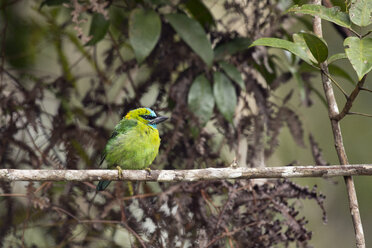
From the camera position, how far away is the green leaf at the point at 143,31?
8.60 ft

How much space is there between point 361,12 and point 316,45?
7.7 inches

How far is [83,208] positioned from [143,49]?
1.03m

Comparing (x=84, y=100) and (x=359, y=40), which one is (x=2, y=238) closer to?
(x=84, y=100)

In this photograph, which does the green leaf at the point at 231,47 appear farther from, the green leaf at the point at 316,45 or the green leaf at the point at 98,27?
the green leaf at the point at 316,45

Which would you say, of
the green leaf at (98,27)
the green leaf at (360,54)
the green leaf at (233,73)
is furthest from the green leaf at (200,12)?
the green leaf at (360,54)

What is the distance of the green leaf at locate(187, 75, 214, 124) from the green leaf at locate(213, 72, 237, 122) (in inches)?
1.6

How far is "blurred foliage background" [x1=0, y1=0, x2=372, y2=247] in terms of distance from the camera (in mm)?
2578

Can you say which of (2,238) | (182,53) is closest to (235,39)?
(182,53)

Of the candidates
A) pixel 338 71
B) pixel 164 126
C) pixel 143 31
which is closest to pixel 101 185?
pixel 164 126

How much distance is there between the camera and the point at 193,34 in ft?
9.24

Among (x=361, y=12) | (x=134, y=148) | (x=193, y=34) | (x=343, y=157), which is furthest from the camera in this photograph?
(x=193, y=34)

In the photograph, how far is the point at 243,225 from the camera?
2557 mm

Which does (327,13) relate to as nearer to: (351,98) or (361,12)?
(361,12)

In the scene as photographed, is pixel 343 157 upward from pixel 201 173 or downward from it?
upward
